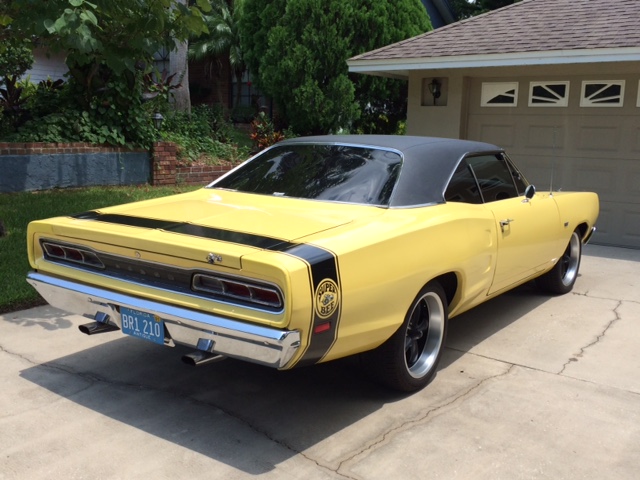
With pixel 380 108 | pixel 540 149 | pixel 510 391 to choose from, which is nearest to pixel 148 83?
pixel 380 108

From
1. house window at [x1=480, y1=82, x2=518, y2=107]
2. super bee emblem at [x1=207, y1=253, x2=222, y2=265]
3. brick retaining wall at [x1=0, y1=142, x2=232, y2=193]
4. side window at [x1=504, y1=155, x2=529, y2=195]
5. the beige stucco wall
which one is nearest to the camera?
super bee emblem at [x1=207, y1=253, x2=222, y2=265]

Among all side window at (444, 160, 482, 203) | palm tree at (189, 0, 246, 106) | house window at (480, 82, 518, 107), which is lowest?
side window at (444, 160, 482, 203)

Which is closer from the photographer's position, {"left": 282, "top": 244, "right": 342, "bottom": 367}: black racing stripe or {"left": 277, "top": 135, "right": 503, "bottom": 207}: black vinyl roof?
{"left": 282, "top": 244, "right": 342, "bottom": 367}: black racing stripe

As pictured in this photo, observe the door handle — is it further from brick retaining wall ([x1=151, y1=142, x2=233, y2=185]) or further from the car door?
brick retaining wall ([x1=151, y1=142, x2=233, y2=185])

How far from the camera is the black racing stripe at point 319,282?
3066 millimetres

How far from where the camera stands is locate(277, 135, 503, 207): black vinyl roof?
4.19 m

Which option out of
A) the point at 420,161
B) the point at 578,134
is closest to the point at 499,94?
the point at 578,134

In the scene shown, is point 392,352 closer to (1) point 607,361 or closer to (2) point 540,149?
(1) point 607,361

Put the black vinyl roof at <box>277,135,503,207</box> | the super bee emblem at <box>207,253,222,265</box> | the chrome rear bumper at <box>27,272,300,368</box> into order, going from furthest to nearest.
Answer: the black vinyl roof at <box>277,135,503,207</box>
the super bee emblem at <box>207,253,222,265</box>
the chrome rear bumper at <box>27,272,300,368</box>

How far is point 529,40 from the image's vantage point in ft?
30.1

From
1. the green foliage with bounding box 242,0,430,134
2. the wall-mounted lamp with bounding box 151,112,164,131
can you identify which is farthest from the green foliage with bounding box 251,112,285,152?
the wall-mounted lamp with bounding box 151,112,164,131

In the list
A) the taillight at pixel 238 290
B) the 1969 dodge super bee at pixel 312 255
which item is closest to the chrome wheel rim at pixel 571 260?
the 1969 dodge super bee at pixel 312 255

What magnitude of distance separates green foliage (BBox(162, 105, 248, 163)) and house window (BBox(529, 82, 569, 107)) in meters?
5.59

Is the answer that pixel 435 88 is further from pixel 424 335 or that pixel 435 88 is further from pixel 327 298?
pixel 327 298
